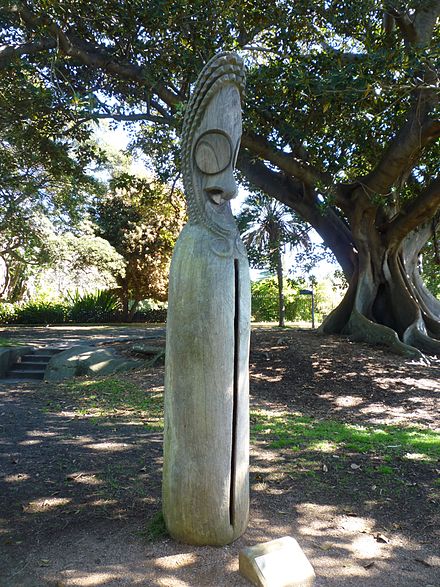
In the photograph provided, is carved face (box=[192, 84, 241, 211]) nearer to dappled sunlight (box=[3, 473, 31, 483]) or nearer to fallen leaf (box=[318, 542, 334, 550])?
fallen leaf (box=[318, 542, 334, 550])

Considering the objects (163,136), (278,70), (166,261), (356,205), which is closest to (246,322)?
(278,70)

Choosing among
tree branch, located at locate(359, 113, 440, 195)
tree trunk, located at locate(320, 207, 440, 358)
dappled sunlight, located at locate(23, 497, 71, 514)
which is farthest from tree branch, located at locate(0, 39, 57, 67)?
dappled sunlight, located at locate(23, 497, 71, 514)

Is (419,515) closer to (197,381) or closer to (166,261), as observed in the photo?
(197,381)

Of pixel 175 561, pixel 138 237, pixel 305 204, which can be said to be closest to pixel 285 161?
pixel 305 204

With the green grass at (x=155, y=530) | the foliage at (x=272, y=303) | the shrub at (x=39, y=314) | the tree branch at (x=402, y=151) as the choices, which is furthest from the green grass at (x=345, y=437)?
the foliage at (x=272, y=303)

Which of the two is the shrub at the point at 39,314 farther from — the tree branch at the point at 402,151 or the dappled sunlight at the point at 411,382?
the dappled sunlight at the point at 411,382

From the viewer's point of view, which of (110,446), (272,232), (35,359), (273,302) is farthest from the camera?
(273,302)

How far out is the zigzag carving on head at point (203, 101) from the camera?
2.94m

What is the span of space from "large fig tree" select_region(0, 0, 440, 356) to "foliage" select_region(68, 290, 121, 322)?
581 inches

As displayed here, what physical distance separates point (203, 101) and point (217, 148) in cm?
31

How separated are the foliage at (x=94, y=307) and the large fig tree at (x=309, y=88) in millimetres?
14759

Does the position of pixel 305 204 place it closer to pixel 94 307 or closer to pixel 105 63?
pixel 105 63

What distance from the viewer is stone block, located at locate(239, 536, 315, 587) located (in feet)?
8.09

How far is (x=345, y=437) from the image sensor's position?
5395 mm
